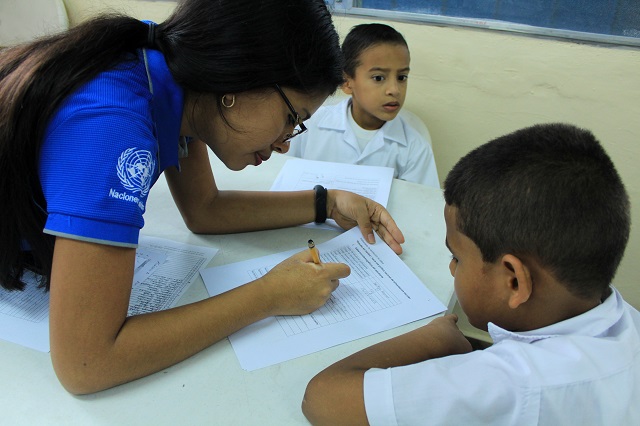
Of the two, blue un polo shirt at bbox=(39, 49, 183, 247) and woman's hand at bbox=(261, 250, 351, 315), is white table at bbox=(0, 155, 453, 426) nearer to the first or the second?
woman's hand at bbox=(261, 250, 351, 315)

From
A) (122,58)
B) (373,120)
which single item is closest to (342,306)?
(122,58)

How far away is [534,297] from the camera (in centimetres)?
70

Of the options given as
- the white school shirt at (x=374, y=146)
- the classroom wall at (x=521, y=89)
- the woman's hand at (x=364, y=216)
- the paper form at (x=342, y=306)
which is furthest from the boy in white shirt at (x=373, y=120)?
the paper form at (x=342, y=306)

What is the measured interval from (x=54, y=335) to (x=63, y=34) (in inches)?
19.3

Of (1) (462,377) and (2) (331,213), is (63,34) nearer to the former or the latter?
(2) (331,213)

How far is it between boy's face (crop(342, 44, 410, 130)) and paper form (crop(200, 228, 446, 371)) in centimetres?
84

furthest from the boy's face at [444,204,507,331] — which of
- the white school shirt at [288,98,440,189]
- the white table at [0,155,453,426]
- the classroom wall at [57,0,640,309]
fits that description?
the classroom wall at [57,0,640,309]

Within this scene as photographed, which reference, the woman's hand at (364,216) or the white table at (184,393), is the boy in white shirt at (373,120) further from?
the white table at (184,393)

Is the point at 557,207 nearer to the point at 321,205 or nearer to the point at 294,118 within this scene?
the point at 294,118

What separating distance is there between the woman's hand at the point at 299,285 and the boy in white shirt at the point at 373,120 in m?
1.00

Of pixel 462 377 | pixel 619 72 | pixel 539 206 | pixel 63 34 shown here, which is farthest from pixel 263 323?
pixel 619 72

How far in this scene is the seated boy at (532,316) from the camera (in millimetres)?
603

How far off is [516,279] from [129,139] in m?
0.59

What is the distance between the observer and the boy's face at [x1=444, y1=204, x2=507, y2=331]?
2.39ft
